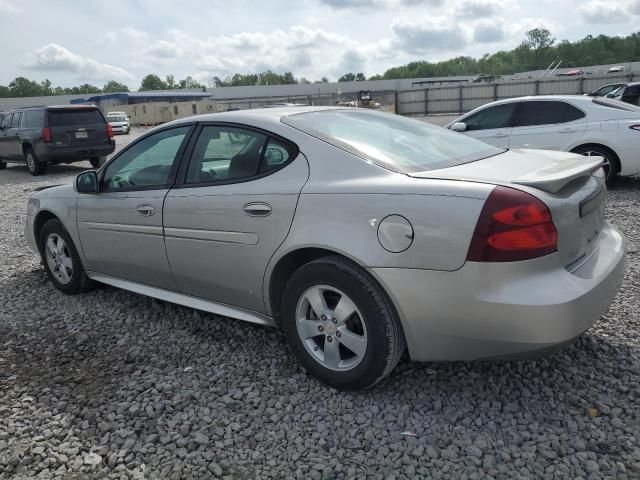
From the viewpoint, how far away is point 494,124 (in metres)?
8.86

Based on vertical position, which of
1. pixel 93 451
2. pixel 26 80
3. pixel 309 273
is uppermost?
pixel 26 80

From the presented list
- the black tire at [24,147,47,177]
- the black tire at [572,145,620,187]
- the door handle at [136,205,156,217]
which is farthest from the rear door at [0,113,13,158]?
the black tire at [572,145,620,187]

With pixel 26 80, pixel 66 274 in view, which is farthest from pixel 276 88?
pixel 66 274

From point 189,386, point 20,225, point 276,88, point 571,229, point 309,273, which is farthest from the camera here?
point 276,88

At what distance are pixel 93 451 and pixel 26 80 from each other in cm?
13975

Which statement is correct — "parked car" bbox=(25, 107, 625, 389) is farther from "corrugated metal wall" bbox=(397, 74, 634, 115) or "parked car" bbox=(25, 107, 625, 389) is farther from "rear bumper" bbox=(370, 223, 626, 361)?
"corrugated metal wall" bbox=(397, 74, 634, 115)

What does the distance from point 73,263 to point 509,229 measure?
3682 millimetres

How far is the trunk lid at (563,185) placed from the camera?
2504mm

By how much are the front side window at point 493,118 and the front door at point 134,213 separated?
254 inches

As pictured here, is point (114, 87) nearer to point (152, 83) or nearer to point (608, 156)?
point (152, 83)

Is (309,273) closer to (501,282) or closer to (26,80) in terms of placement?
(501,282)

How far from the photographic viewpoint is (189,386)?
3.18 metres

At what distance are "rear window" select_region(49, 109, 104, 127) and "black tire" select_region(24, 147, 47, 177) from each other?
1.15 m

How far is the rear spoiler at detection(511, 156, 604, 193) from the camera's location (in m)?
2.50
